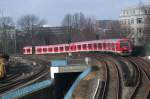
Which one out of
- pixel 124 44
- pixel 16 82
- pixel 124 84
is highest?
pixel 124 44

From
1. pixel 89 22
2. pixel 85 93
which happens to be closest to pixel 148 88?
pixel 85 93

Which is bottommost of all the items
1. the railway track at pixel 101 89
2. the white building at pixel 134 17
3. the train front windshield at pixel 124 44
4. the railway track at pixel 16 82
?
the railway track at pixel 16 82

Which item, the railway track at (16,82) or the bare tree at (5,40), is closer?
the railway track at (16,82)

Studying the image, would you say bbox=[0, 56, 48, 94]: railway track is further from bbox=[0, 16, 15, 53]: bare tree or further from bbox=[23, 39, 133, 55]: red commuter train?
bbox=[0, 16, 15, 53]: bare tree

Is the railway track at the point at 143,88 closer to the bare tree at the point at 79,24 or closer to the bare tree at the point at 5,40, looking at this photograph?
the bare tree at the point at 5,40

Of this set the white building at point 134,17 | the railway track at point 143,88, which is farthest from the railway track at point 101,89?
the white building at point 134,17

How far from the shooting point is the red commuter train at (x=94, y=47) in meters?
52.1

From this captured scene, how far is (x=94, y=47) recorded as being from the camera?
209ft

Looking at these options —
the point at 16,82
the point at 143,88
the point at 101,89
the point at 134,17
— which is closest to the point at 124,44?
the point at 16,82

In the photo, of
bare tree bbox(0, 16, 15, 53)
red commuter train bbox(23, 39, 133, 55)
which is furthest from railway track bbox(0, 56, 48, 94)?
bare tree bbox(0, 16, 15, 53)

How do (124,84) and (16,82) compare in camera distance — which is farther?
(16,82)

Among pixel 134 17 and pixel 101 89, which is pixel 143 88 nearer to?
pixel 101 89

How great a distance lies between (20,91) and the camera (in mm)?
25062

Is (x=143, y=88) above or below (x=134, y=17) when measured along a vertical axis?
below
